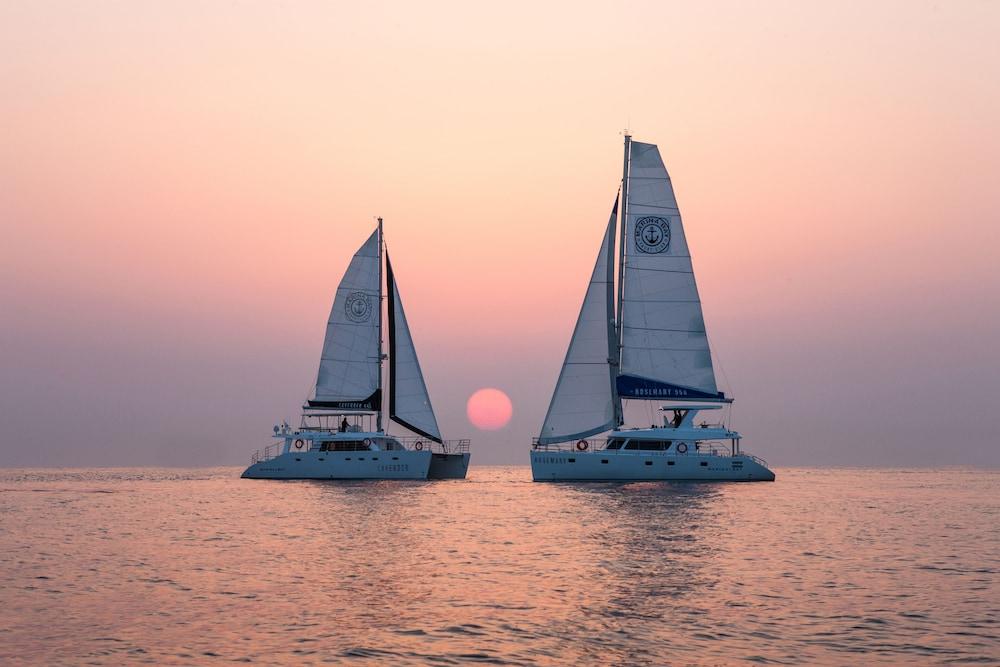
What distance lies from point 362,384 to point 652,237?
23.1 meters


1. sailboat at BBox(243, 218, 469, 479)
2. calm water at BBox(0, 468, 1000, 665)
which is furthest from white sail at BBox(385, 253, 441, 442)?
calm water at BBox(0, 468, 1000, 665)

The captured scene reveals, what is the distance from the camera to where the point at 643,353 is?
68875 millimetres

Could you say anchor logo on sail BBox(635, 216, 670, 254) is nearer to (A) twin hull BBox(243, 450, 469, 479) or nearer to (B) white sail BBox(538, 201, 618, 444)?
(B) white sail BBox(538, 201, 618, 444)

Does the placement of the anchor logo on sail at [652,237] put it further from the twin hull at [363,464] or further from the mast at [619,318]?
the twin hull at [363,464]

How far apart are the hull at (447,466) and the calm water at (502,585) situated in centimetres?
2150

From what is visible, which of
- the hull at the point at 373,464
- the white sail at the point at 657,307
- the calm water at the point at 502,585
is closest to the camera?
the calm water at the point at 502,585

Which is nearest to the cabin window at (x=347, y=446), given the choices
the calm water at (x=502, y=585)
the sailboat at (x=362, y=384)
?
the sailboat at (x=362, y=384)

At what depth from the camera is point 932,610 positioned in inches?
965

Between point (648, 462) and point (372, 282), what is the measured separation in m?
24.0

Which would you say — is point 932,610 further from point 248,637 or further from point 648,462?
point 648,462

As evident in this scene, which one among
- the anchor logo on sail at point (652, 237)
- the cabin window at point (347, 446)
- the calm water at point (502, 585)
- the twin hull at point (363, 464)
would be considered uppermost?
the anchor logo on sail at point (652, 237)

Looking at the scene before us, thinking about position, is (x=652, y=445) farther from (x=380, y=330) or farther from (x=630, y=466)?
(x=380, y=330)

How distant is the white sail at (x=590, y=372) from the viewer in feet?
221

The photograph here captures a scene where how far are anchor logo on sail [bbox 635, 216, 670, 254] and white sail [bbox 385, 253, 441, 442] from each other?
17.9 meters
